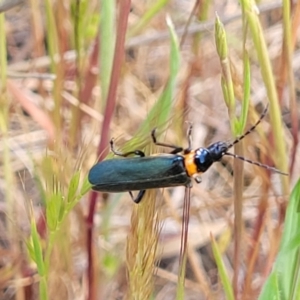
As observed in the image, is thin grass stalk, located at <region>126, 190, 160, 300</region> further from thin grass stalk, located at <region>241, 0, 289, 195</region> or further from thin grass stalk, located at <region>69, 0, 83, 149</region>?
thin grass stalk, located at <region>69, 0, 83, 149</region>

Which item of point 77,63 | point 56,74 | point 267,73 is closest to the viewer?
point 267,73

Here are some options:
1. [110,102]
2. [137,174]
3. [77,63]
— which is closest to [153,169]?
Result: [137,174]

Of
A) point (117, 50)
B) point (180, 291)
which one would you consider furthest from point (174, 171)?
point (180, 291)

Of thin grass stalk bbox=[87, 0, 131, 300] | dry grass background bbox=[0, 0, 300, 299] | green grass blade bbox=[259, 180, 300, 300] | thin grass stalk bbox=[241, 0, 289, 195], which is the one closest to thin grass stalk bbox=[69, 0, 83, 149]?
dry grass background bbox=[0, 0, 300, 299]

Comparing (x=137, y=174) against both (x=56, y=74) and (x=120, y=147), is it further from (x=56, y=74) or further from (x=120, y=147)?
(x=56, y=74)

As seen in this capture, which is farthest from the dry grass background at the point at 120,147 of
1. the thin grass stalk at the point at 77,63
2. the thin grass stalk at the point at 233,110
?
the thin grass stalk at the point at 233,110

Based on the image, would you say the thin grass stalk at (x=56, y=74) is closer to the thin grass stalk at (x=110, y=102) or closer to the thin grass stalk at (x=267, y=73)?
the thin grass stalk at (x=110, y=102)
